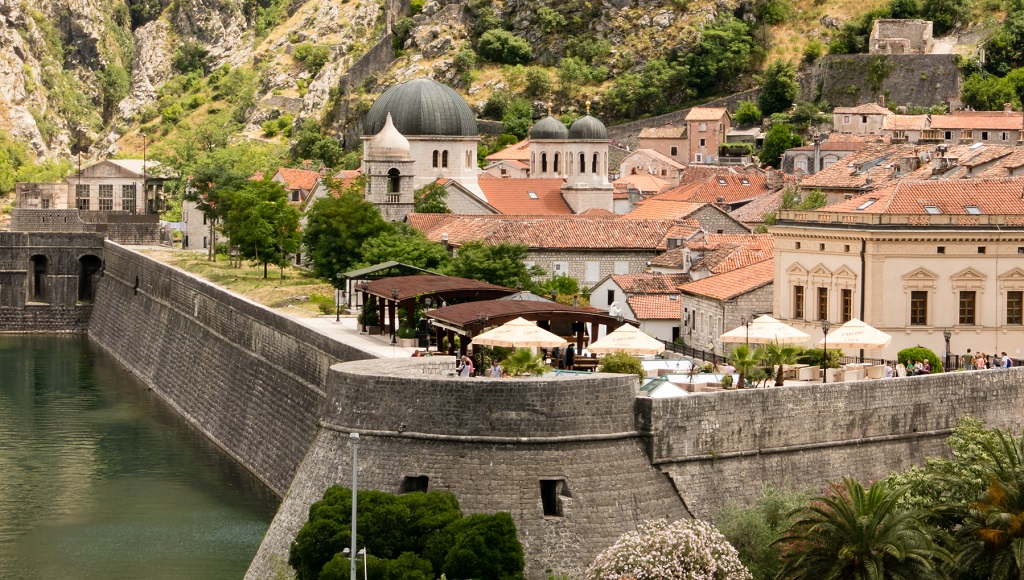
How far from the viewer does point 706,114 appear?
5325 inches

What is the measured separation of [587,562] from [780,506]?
3.82m

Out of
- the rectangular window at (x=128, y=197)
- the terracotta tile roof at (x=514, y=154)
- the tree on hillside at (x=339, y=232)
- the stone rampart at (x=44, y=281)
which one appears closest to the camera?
the tree on hillside at (x=339, y=232)

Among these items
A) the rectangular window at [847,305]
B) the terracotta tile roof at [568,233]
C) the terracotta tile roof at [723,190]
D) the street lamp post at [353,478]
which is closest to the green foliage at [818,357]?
the rectangular window at [847,305]

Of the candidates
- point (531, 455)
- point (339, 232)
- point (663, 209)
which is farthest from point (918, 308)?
point (663, 209)

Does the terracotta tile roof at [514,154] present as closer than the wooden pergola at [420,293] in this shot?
No

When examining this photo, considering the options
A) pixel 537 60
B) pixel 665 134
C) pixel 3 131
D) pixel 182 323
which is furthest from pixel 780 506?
pixel 3 131

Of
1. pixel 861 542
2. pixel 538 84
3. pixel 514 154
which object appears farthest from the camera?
pixel 538 84

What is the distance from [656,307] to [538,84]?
81.5 meters

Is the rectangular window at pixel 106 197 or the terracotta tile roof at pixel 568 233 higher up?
the rectangular window at pixel 106 197

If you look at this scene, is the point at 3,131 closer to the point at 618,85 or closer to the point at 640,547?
the point at 618,85

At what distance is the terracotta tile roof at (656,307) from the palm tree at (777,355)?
20.4m

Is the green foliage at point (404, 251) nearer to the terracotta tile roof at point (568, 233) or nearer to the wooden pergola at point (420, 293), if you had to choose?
the terracotta tile roof at point (568, 233)

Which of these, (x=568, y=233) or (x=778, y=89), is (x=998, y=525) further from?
(x=778, y=89)

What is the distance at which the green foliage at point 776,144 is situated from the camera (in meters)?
125
